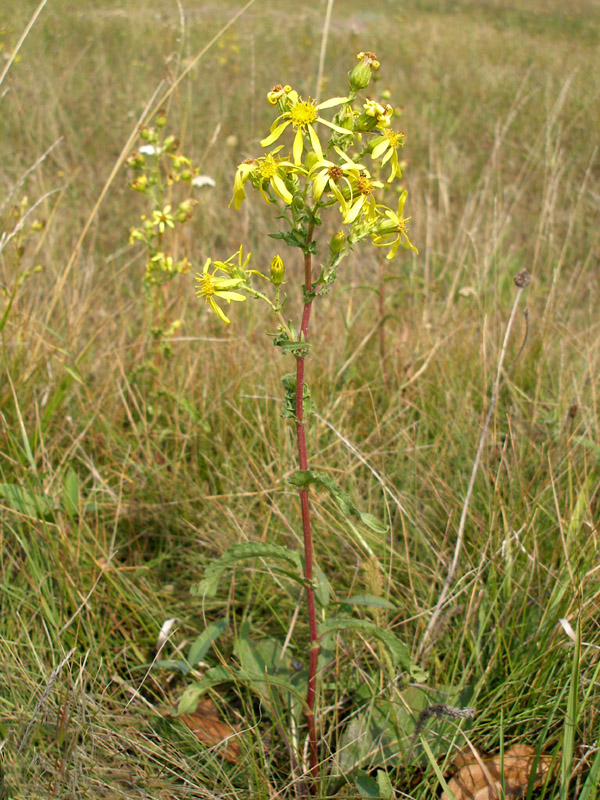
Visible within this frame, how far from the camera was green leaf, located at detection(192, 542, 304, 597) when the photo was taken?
118 centimetres

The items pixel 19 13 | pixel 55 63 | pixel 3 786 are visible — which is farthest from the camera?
pixel 19 13

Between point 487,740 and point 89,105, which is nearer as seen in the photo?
point 487,740

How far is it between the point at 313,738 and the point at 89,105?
5.11 m

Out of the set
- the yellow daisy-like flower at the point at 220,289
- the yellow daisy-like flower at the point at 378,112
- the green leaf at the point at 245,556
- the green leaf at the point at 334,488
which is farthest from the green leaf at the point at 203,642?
the yellow daisy-like flower at the point at 378,112

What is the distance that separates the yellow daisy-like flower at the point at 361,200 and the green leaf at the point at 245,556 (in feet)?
2.11

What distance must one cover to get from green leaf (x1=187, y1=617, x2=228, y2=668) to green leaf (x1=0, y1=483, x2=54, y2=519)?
0.56 meters

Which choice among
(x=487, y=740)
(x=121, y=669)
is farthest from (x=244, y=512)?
(x=487, y=740)

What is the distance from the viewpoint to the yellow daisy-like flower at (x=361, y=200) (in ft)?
3.60

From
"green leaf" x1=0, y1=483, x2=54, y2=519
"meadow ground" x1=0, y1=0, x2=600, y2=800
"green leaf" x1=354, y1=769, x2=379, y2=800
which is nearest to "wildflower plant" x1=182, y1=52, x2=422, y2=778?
"green leaf" x1=354, y1=769, x2=379, y2=800

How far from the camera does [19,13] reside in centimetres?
610

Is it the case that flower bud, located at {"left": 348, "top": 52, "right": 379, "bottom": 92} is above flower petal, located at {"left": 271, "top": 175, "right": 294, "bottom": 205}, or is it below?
above

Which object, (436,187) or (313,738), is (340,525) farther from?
(436,187)

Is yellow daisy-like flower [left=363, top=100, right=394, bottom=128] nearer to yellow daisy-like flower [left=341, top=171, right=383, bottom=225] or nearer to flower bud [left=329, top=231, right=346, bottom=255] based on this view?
yellow daisy-like flower [left=341, top=171, right=383, bottom=225]

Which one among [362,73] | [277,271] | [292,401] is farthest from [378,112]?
[292,401]
